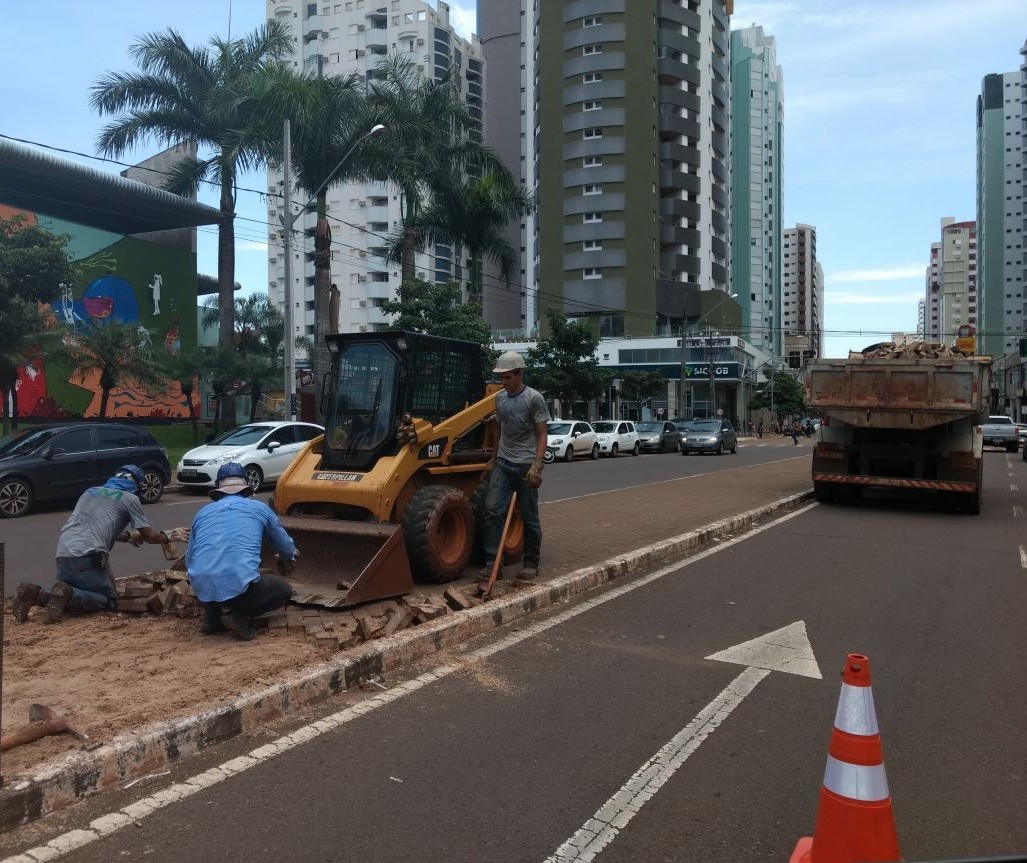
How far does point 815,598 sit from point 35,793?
6366 millimetres

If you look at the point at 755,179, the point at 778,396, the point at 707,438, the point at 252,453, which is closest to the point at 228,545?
the point at 252,453

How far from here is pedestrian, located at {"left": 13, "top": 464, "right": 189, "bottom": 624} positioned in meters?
6.52

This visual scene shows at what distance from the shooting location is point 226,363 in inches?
1210

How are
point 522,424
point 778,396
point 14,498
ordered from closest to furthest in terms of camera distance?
1. point 522,424
2. point 14,498
3. point 778,396

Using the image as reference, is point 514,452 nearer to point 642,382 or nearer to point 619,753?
point 619,753

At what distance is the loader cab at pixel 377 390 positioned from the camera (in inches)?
307

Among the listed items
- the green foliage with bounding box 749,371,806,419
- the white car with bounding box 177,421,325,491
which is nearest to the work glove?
the white car with bounding box 177,421,325,491

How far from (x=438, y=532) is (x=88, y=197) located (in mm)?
32153

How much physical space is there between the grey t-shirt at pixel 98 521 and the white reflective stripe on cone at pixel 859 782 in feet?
18.7

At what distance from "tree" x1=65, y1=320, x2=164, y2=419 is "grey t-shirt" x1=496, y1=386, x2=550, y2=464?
20.8m

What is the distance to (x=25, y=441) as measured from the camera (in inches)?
585

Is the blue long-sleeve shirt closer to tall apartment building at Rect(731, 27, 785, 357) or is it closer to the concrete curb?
the concrete curb

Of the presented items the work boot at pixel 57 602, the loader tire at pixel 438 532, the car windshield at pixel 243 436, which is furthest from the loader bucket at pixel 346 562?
the car windshield at pixel 243 436

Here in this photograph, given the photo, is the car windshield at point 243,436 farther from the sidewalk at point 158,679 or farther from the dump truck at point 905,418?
the sidewalk at point 158,679
